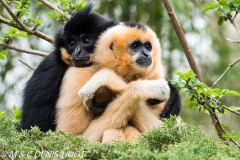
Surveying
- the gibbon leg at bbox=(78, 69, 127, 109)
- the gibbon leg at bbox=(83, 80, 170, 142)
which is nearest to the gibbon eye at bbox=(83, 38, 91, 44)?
the gibbon leg at bbox=(78, 69, 127, 109)

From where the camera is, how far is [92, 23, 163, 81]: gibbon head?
20.1 feet

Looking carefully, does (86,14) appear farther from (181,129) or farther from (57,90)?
(181,129)

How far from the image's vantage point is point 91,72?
6.00 m

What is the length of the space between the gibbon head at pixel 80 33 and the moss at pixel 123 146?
2.12m

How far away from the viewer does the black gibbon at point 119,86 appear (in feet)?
18.4

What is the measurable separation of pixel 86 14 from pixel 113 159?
3213mm

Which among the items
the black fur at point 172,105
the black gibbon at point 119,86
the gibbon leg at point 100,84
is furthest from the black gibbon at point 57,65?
the black fur at point 172,105

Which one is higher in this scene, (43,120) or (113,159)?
(113,159)

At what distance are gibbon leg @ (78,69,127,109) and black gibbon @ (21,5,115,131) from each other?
530mm

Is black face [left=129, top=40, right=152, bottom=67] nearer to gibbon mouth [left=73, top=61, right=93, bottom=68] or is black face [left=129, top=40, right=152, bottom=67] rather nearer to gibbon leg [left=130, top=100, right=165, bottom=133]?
gibbon leg [left=130, top=100, right=165, bottom=133]

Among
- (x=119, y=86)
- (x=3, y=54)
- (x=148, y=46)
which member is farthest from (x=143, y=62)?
(x=3, y=54)

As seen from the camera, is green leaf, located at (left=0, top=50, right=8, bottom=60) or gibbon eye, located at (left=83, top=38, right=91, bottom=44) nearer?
gibbon eye, located at (left=83, top=38, right=91, bottom=44)

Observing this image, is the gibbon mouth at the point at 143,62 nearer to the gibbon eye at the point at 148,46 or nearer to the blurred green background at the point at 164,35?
Answer: the gibbon eye at the point at 148,46

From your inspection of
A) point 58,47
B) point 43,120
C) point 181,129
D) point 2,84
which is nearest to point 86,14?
point 58,47
